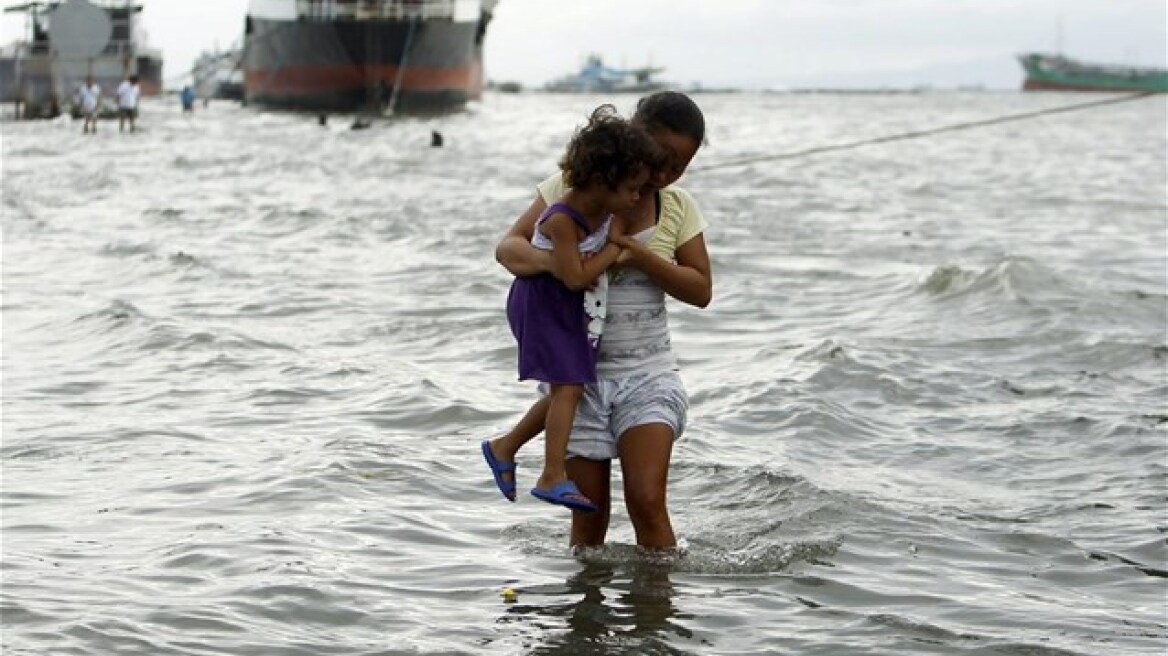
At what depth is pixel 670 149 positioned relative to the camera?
5.33 meters

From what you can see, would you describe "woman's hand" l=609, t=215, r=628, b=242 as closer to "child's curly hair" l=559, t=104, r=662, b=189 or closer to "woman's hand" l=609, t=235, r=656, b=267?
"woman's hand" l=609, t=235, r=656, b=267

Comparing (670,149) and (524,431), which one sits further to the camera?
(524,431)

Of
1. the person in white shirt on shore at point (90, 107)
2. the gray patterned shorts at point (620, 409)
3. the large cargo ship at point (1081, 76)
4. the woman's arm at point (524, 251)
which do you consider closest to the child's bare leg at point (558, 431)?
the gray patterned shorts at point (620, 409)

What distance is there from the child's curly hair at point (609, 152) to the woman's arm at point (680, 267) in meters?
0.23

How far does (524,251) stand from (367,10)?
182 feet

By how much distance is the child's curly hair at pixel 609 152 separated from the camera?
507 centimetres

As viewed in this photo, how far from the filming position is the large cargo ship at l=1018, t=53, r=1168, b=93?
140 metres

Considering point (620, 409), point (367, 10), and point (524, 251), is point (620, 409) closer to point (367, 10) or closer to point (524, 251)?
point (524, 251)

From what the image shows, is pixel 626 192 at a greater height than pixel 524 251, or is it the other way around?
pixel 626 192

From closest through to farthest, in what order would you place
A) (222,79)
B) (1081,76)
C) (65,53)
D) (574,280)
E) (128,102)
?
(574,280)
(128,102)
(65,53)
(222,79)
(1081,76)

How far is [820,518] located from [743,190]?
19318 mm

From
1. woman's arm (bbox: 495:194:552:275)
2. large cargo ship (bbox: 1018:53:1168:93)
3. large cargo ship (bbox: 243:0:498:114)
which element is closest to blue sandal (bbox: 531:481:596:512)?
woman's arm (bbox: 495:194:552:275)

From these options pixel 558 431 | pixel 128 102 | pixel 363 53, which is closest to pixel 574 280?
pixel 558 431

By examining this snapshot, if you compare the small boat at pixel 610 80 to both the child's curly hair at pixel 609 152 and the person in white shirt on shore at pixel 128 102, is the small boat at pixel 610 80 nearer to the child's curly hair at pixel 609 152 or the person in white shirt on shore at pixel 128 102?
the person in white shirt on shore at pixel 128 102
